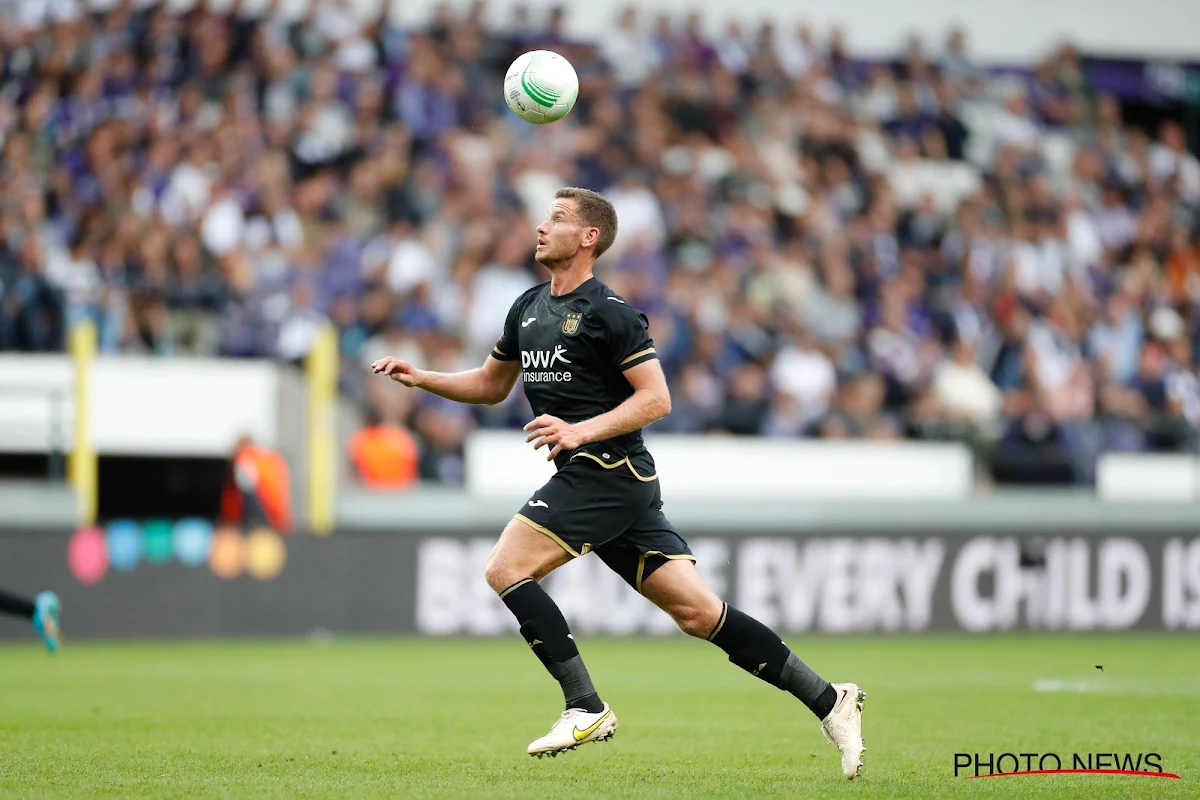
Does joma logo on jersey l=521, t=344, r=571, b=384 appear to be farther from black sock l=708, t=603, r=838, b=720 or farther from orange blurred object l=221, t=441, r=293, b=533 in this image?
orange blurred object l=221, t=441, r=293, b=533

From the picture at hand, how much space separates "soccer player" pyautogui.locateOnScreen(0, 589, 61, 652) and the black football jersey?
14.9 feet

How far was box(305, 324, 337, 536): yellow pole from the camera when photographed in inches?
591

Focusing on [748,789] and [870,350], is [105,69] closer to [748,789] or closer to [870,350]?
[870,350]

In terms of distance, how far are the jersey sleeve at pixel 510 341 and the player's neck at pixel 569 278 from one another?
7.5 inches

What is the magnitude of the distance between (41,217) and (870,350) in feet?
27.4

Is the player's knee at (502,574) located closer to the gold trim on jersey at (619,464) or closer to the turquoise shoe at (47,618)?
the gold trim on jersey at (619,464)

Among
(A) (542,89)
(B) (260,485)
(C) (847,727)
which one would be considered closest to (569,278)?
(A) (542,89)

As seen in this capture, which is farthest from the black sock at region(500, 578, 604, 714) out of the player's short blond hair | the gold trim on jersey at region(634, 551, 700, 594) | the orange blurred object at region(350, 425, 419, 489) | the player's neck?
the orange blurred object at region(350, 425, 419, 489)

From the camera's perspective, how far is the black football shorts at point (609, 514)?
6516 mm

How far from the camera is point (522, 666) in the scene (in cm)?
1266

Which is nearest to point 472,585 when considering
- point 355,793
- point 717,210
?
point 717,210

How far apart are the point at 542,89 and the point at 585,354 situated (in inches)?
62.1

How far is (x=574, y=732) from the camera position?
630 centimetres

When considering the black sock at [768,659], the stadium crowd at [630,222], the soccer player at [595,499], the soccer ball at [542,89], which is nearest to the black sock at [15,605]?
the soccer player at [595,499]
